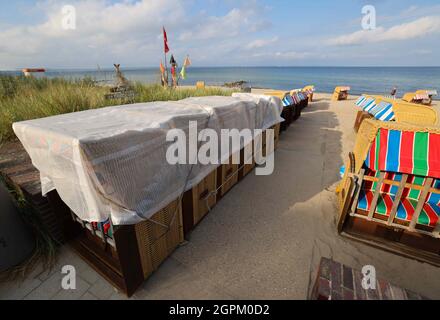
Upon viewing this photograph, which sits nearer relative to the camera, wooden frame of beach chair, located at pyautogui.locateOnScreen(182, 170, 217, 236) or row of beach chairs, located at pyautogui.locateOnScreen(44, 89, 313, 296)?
row of beach chairs, located at pyautogui.locateOnScreen(44, 89, 313, 296)

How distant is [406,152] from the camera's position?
2502mm

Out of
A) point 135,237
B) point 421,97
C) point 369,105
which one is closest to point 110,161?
point 135,237

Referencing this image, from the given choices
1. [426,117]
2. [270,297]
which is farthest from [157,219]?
[426,117]

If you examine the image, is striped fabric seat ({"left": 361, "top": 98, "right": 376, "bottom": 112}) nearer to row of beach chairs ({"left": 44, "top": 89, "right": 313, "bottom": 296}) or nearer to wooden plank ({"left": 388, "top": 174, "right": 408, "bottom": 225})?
wooden plank ({"left": 388, "top": 174, "right": 408, "bottom": 225})

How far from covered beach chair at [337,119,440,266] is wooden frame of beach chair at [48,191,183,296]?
254 cm

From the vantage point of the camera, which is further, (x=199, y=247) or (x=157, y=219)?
(x=199, y=247)

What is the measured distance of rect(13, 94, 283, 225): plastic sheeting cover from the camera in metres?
1.64

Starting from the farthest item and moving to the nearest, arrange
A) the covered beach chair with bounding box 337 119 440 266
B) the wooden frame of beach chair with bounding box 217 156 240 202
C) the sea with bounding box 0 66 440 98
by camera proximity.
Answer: the sea with bounding box 0 66 440 98
the wooden frame of beach chair with bounding box 217 156 240 202
the covered beach chair with bounding box 337 119 440 266

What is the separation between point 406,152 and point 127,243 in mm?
3395

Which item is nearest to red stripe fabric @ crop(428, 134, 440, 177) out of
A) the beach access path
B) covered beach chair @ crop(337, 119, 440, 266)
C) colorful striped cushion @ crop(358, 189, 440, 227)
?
covered beach chair @ crop(337, 119, 440, 266)
